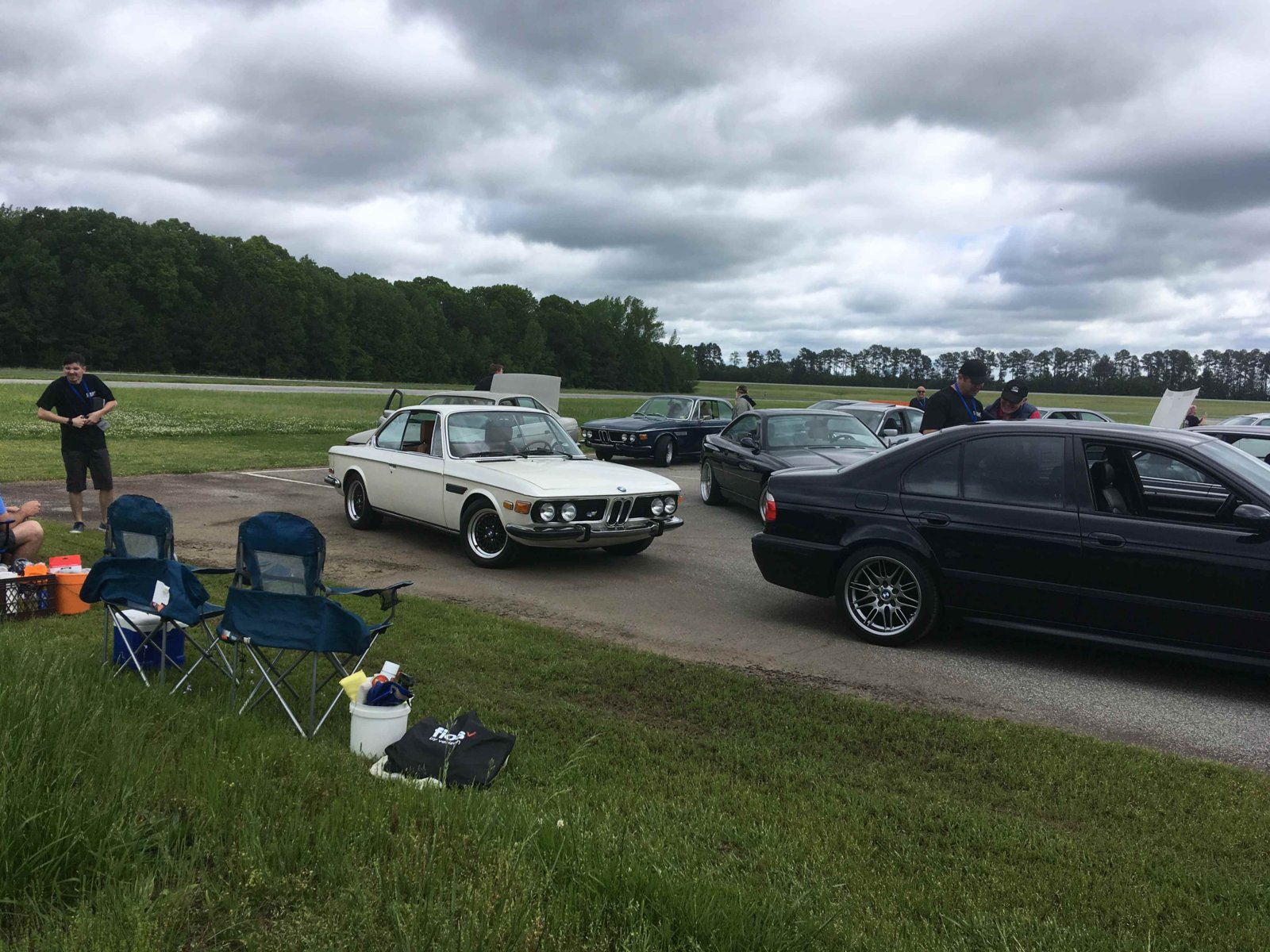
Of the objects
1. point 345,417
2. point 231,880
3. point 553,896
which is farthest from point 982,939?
point 345,417

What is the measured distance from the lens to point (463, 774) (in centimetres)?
391

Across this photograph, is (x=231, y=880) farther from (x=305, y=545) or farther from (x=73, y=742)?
(x=305, y=545)

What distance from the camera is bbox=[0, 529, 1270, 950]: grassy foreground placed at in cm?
263

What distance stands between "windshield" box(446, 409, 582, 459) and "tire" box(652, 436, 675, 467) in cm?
1028

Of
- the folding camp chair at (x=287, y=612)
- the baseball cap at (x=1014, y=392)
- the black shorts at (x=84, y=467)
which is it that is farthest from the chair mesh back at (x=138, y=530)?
the baseball cap at (x=1014, y=392)

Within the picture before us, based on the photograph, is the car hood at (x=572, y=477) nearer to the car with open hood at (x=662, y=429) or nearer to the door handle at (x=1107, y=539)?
the door handle at (x=1107, y=539)

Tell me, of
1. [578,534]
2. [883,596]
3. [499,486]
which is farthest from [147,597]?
[883,596]

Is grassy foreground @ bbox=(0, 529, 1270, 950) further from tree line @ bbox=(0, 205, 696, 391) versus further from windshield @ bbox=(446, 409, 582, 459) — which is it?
tree line @ bbox=(0, 205, 696, 391)

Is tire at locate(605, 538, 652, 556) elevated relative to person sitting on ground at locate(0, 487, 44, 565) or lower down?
lower down

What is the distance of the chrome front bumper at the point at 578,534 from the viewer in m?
8.68

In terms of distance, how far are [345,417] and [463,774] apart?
1306 inches

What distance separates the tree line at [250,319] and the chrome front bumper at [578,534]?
6832cm

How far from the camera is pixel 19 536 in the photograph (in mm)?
7246

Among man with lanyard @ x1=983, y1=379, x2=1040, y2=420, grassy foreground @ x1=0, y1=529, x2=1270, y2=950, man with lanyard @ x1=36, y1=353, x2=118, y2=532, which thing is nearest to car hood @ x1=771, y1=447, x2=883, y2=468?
man with lanyard @ x1=983, y1=379, x2=1040, y2=420
